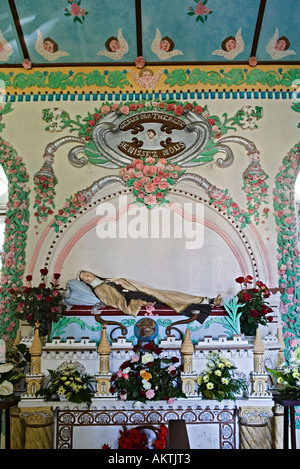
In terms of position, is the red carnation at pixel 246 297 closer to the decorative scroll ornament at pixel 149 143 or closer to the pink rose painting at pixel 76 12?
the decorative scroll ornament at pixel 149 143

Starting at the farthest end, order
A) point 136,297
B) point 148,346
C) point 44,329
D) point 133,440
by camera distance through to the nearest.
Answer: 1. point 136,297
2. point 44,329
3. point 148,346
4. point 133,440

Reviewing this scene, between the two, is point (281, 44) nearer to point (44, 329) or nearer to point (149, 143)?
point (149, 143)

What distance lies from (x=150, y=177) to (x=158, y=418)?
318cm

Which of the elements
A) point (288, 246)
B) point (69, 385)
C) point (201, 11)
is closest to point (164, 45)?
point (201, 11)

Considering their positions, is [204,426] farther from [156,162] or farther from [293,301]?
[156,162]

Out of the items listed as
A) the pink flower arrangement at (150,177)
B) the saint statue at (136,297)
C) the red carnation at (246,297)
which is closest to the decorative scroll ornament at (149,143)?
the pink flower arrangement at (150,177)

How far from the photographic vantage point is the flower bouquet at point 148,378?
478 centimetres

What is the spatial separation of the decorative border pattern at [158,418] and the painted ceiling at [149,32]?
4.78 metres

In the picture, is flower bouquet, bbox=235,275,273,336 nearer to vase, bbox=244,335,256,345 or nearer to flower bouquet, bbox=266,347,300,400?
vase, bbox=244,335,256,345

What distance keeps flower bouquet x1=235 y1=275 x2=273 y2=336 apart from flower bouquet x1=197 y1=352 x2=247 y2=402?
26.7 inches

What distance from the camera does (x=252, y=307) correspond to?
5.44 m

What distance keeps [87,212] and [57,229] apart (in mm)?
471

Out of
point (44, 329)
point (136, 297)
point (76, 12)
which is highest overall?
point (76, 12)

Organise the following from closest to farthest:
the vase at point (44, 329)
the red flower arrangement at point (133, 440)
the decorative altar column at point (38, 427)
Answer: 1. the red flower arrangement at point (133, 440)
2. the decorative altar column at point (38, 427)
3. the vase at point (44, 329)
